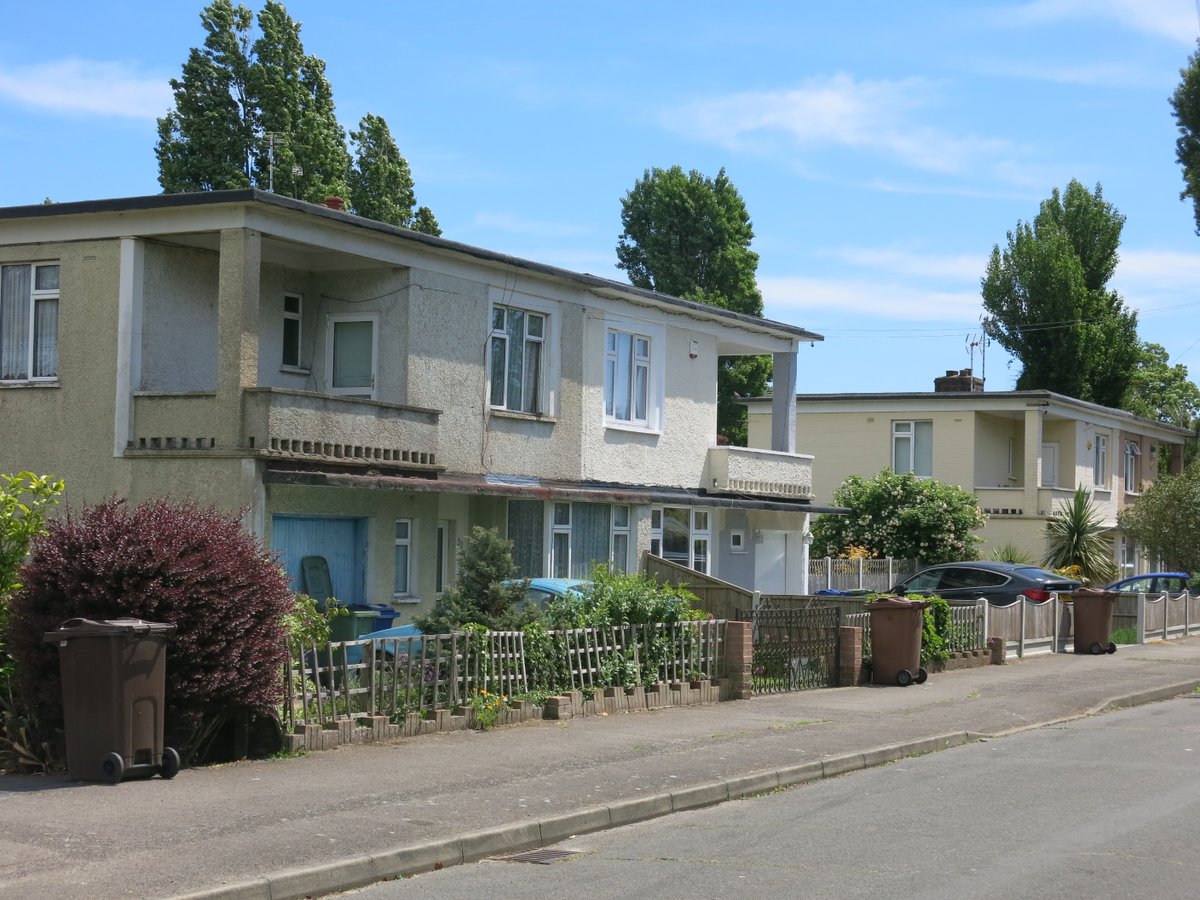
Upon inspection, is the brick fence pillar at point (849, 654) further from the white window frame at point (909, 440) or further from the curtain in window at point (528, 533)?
the white window frame at point (909, 440)

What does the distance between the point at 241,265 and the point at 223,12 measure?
27.4m

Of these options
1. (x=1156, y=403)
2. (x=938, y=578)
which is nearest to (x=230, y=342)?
(x=938, y=578)

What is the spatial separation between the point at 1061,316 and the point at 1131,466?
32.5ft

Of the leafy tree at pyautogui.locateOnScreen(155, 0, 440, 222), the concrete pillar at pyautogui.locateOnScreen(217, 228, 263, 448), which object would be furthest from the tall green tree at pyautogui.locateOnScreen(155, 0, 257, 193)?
the concrete pillar at pyautogui.locateOnScreen(217, 228, 263, 448)

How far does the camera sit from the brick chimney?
141 ft

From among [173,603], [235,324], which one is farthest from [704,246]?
[173,603]

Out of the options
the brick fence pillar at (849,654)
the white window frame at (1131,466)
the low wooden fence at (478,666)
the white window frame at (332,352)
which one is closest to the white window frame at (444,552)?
the white window frame at (332,352)

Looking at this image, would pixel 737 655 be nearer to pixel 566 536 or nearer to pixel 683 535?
pixel 566 536

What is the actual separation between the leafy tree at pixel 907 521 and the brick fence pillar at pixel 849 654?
1541 cm

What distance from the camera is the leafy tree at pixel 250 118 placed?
42.4 m

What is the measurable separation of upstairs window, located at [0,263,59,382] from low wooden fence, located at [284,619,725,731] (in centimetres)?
640

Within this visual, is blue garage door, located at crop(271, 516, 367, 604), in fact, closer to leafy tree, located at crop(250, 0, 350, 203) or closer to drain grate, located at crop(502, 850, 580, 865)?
drain grate, located at crop(502, 850, 580, 865)

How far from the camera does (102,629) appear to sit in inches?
422

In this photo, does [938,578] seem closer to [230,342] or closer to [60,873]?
[230,342]
